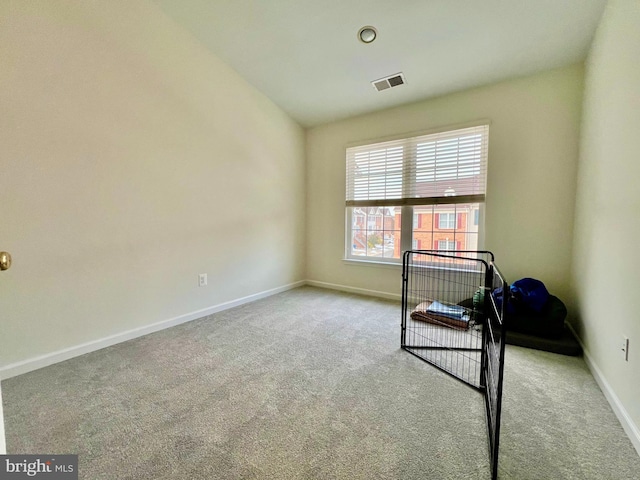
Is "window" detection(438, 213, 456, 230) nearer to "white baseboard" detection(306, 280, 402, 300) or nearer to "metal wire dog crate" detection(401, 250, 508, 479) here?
"metal wire dog crate" detection(401, 250, 508, 479)

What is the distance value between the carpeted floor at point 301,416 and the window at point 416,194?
154cm

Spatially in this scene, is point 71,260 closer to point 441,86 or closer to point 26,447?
point 26,447

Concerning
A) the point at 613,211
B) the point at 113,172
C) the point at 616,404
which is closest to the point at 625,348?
the point at 616,404

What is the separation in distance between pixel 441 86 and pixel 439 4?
3.32 feet

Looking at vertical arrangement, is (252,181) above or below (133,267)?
above

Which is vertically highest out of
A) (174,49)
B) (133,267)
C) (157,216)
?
(174,49)

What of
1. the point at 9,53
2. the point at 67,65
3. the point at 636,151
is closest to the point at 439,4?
the point at 636,151

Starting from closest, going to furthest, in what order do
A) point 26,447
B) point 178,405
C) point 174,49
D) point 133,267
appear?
point 26,447 < point 178,405 < point 133,267 < point 174,49

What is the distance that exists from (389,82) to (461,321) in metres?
2.71

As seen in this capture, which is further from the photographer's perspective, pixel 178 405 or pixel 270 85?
pixel 270 85

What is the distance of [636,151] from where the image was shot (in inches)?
58.6

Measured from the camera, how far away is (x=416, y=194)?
355 centimetres

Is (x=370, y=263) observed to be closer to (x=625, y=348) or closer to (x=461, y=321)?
(x=461, y=321)

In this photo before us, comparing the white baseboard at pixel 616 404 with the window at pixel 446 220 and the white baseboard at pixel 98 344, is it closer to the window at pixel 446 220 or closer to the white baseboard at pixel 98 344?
the window at pixel 446 220
